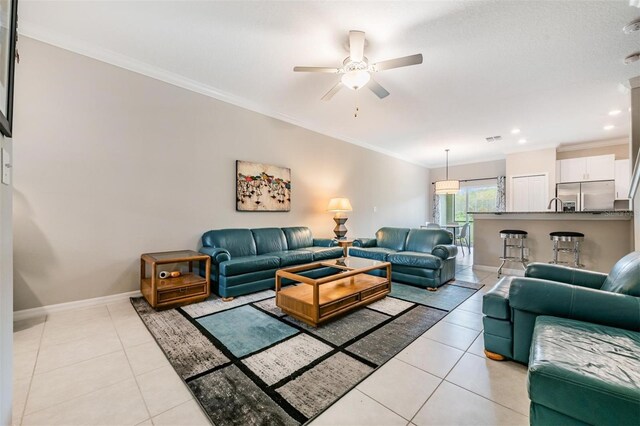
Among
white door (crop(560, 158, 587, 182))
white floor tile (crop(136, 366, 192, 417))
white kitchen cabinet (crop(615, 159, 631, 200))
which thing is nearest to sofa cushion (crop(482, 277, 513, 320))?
white floor tile (crop(136, 366, 192, 417))

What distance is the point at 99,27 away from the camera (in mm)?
2533

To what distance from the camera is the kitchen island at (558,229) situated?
3.94m

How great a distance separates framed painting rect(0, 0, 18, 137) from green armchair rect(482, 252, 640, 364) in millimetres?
2854

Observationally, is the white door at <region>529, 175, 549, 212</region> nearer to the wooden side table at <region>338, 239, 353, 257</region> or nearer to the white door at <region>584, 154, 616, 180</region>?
the white door at <region>584, 154, 616, 180</region>

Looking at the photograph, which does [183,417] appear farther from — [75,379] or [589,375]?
[589,375]

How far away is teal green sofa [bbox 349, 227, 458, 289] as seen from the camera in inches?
144

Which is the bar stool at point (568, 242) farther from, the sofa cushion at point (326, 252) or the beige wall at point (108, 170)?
the beige wall at point (108, 170)

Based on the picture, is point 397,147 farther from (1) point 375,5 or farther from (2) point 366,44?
(1) point 375,5

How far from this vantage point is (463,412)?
1.39 metres

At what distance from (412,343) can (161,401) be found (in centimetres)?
180

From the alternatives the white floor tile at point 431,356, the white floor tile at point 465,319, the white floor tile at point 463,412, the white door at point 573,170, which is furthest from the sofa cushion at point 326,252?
the white door at point 573,170

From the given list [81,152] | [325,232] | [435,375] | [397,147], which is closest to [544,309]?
[435,375]

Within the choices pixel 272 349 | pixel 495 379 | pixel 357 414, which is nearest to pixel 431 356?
pixel 495 379

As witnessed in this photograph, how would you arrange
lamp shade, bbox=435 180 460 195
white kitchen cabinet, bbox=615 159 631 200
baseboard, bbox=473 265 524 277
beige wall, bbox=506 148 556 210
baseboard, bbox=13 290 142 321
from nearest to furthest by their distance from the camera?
baseboard, bbox=13 290 142 321 < baseboard, bbox=473 265 524 277 < white kitchen cabinet, bbox=615 159 631 200 < beige wall, bbox=506 148 556 210 < lamp shade, bbox=435 180 460 195
